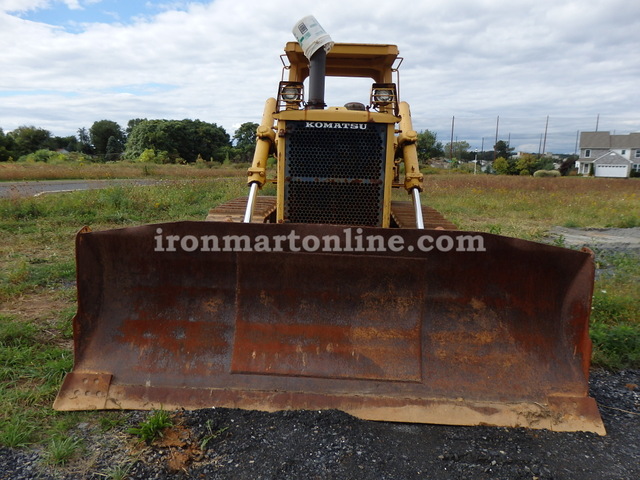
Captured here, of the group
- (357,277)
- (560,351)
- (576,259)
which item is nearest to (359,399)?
(357,277)

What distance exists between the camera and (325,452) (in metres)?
2.41

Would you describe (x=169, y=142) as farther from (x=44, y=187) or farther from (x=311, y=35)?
(x=311, y=35)

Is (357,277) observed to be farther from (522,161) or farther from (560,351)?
(522,161)

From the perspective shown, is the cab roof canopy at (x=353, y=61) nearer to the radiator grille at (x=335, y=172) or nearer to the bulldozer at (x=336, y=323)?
the radiator grille at (x=335, y=172)

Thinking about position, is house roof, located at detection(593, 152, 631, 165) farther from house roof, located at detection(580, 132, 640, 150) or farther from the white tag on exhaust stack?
the white tag on exhaust stack

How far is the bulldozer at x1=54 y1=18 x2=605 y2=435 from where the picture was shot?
2795mm

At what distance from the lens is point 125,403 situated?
2.80 m

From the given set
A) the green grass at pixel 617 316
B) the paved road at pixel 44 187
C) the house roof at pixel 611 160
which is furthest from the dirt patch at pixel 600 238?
the house roof at pixel 611 160

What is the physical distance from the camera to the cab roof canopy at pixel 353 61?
5.10 metres

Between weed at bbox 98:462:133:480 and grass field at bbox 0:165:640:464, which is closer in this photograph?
weed at bbox 98:462:133:480

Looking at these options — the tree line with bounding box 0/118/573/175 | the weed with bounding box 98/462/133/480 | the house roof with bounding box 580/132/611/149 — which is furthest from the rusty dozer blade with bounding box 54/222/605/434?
the house roof with bounding box 580/132/611/149

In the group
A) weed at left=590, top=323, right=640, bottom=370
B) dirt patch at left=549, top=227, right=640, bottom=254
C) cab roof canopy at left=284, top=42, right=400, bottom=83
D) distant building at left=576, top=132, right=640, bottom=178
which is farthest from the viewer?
distant building at left=576, top=132, right=640, bottom=178

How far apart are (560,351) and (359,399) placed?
1.21 metres

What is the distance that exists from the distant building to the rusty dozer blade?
68.8 meters
